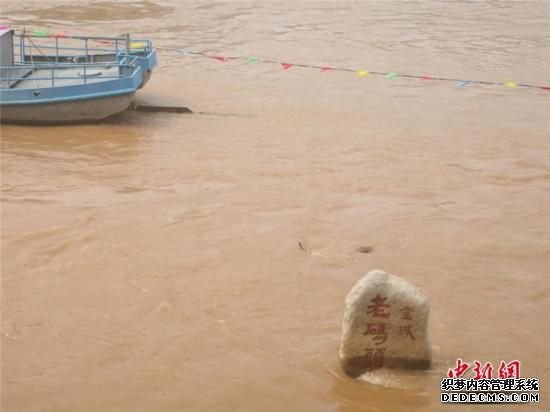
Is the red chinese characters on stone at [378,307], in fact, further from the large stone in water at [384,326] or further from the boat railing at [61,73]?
the boat railing at [61,73]

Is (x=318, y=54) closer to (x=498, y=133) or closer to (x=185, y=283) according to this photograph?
(x=498, y=133)

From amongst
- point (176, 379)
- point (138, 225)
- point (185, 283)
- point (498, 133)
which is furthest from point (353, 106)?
point (176, 379)

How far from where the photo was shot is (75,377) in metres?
5.85

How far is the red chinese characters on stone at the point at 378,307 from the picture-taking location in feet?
18.0

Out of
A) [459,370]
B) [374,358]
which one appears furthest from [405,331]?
[459,370]

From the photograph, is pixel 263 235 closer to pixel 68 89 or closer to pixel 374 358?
pixel 374 358

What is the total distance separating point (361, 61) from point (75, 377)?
13772mm

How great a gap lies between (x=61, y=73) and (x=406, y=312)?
9695 mm

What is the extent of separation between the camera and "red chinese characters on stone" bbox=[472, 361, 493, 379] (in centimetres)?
590

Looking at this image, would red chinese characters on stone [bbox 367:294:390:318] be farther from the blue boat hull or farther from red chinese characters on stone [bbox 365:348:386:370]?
the blue boat hull

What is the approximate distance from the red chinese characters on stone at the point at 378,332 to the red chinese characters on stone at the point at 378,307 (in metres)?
0.07

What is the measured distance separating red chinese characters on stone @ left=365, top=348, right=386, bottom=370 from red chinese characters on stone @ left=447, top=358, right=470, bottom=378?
0.50 m

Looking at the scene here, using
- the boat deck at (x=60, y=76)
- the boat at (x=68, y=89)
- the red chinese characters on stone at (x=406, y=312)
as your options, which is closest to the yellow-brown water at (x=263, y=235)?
the boat at (x=68, y=89)

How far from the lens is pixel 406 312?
5555 mm
